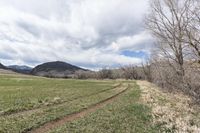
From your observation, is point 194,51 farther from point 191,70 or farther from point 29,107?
point 29,107

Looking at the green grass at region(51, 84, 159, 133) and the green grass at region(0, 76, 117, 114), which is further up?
the green grass at region(0, 76, 117, 114)

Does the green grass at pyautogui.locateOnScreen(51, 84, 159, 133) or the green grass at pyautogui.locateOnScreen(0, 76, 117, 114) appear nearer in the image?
the green grass at pyautogui.locateOnScreen(51, 84, 159, 133)

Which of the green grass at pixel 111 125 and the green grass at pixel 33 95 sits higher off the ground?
the green grass at pixel 33 95

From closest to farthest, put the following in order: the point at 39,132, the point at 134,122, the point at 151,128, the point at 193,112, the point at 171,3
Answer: the point at 39,132 → the point at 151,128 → the point at 134,122 → the point at 193,112 → the point at 171,3

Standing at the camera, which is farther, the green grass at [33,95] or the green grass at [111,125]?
the green grass at [33,95]

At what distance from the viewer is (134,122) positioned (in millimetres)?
18422

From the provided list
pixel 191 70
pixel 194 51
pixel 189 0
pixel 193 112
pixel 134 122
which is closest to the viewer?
pixel 134 122

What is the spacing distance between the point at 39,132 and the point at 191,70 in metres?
14.7

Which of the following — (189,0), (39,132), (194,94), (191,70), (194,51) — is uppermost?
(189,0)

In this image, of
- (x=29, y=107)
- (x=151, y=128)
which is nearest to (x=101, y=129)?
(x=151, y=128)

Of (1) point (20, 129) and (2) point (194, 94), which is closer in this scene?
(1) point (20, 129)

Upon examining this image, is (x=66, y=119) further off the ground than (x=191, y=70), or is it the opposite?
(x=191, y=70)

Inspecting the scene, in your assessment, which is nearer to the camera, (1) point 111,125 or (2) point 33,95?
(1) point 111,125

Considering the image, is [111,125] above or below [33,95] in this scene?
below
